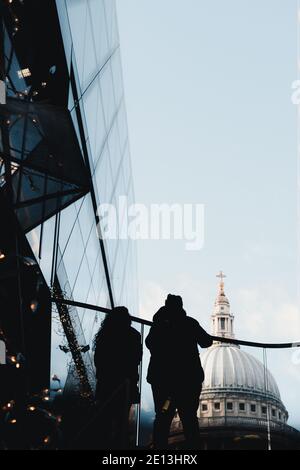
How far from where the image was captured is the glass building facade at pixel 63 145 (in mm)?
10211

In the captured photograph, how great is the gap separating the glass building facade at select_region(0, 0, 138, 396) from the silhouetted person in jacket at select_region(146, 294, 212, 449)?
2928 mm

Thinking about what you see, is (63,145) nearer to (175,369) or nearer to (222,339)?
(222,339)

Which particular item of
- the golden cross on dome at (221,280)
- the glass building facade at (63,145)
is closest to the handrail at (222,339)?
the glass building facade at (63,145)

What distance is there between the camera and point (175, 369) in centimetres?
888

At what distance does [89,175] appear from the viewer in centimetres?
1480

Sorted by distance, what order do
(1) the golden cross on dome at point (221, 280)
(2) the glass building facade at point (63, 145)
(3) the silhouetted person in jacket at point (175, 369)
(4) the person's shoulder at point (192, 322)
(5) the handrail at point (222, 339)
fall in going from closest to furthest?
(3) the silhouetted person in jacket at point (175, 369) → (4) the person's shoulder at point (192, 322) → (2) the glass building facade at point (63, 145) → (5) the handrail at point (222, 339) → (1) the golden cross on dome at point (221, 280)

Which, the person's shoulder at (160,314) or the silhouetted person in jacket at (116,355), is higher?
the person's shoulder at (160,314)

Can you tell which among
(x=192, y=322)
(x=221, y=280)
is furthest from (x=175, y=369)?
(x=221, y=280)

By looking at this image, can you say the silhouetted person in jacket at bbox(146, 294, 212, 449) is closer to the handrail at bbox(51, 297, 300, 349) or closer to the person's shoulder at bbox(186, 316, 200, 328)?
the person's shoulder at bbox(186, 316, 200, 328)

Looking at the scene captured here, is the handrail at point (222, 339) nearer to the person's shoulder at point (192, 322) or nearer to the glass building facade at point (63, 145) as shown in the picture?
the glass building facade at point (63, 145)

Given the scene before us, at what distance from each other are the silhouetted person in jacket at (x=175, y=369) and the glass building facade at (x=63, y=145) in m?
2.93

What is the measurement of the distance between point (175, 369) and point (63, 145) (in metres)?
4.76
